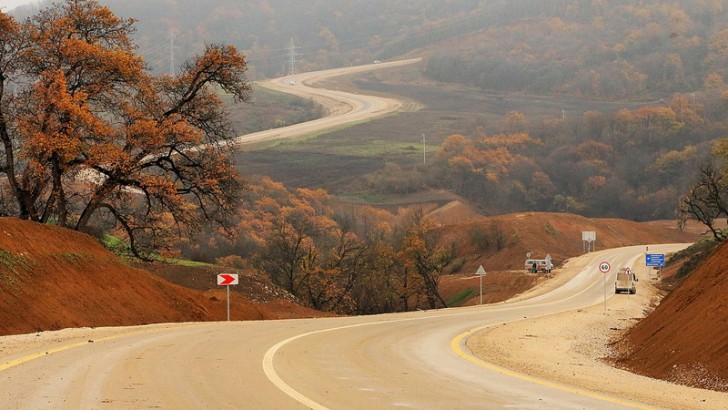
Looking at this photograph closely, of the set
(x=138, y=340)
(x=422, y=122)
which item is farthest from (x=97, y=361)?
(x=422, y=122)

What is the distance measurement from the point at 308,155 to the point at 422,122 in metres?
35.4

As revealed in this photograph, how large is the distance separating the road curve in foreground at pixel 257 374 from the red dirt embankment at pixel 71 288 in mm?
1906

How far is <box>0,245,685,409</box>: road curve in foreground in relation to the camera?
444 inches

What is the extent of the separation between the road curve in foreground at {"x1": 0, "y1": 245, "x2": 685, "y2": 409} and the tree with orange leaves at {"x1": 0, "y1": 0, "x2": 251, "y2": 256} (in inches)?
375

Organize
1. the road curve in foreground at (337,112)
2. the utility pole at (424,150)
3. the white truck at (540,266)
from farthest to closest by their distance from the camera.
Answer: the road curve in foreground at (337,112)
the utility pole at (424,150)
the white truck at (540,266)

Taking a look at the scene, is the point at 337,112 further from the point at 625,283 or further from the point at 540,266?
the point at 625,283

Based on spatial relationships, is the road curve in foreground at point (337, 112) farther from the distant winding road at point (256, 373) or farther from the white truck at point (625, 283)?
the distant winding road at point (256, 373)

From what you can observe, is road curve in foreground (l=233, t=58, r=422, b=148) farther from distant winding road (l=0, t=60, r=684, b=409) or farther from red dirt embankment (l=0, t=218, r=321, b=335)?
distant winding road (l=0, t=60, r=684, b=409)

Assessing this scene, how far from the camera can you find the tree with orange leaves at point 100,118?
30922mm

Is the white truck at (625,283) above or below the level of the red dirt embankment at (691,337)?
below

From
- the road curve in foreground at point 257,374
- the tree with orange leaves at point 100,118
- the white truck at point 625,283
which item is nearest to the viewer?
the road curve in foreground at point 257,374

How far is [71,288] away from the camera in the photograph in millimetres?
26828

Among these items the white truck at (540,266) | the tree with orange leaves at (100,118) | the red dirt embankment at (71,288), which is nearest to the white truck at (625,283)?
the white truck at (540,266)

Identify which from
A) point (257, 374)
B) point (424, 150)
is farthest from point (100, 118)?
point (424, 150)
